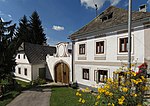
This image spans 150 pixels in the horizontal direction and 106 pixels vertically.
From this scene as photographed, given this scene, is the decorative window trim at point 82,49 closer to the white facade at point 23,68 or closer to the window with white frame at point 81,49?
the window with white frame at point 81,49

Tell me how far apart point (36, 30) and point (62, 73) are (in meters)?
31.3

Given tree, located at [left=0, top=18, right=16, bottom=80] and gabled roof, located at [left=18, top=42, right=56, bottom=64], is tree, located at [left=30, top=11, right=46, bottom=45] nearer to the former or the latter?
gabled roof, located at [left=18, top=42, right=56, bottom=64]

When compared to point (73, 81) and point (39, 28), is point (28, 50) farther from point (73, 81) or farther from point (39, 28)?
point (39, 28)

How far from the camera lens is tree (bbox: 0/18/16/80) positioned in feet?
42.5

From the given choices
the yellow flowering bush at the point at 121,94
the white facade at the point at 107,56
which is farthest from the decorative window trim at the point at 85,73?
the yellow flowering bush at the point at 121,94

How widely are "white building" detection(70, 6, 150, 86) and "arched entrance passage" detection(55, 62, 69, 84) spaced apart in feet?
5.55

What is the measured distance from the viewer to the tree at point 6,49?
12.9 m

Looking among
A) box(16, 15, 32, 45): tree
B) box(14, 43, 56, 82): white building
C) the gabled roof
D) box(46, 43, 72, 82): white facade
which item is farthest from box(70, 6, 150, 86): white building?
box(16, 15, 32, 45): tree

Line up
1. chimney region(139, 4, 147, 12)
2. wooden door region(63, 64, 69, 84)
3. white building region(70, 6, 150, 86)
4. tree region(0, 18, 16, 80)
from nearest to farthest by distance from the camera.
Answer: white building region(70, 6, 150, 86) < chimney region(139, 4, 147, 12) < tree region(0, 18, 16, 80) < wooden door region(63, 64, 69, 84)

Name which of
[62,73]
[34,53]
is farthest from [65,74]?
[34,53]

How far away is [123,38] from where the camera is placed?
9758 millimetres

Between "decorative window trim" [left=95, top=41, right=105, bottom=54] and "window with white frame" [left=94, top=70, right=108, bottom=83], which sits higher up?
"decorative window trim" [left=95, top=41, right=105, bottom=54]

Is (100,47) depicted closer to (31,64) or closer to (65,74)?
(65,74)

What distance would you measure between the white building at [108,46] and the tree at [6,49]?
6.64 m
